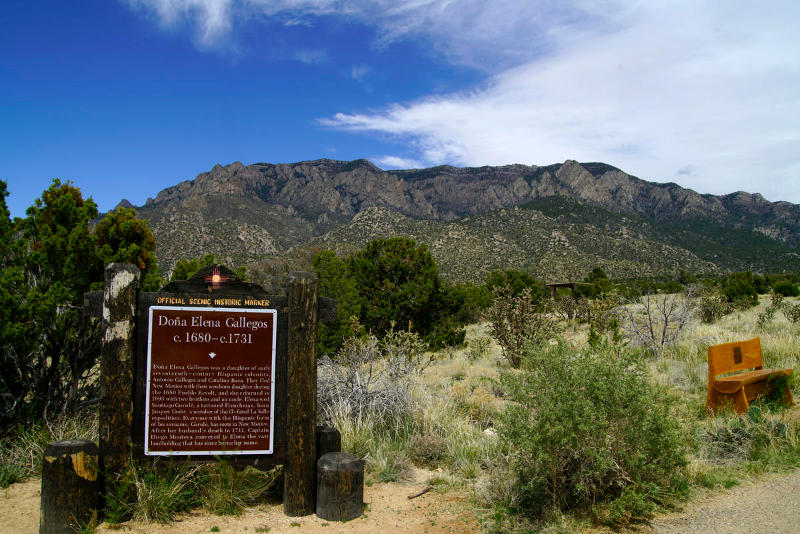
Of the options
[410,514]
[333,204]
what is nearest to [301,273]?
[410,514]

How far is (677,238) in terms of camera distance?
71938 mm

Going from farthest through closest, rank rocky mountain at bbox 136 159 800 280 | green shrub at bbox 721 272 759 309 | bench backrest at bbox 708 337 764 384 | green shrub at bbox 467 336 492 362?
1. rocky mountain at bbox 136 159 800 280
2. green shrub at bbox 721 272 759 309
3. green shrub at bbox 467 336 492 362
4. bench backrest at bbox 708 337 764 384

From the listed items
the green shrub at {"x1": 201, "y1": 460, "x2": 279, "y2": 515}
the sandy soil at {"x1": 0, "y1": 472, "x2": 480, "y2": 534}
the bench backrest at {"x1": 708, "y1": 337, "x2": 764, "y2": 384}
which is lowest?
the sandy soil at {"x1": 0, "y1": 472, "x2": 480, "y2": 534}

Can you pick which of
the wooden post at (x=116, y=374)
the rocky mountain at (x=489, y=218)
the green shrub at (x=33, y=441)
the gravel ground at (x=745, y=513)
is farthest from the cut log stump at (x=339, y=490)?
the rocky mountain at (x=489, y=218)

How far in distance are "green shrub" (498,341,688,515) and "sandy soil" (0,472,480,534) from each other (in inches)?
28.9

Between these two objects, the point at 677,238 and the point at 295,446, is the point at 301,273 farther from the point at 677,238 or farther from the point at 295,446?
the point at 677,238

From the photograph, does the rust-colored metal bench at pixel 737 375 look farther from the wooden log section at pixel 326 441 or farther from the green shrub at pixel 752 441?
the wooden log section at pixel 326 441

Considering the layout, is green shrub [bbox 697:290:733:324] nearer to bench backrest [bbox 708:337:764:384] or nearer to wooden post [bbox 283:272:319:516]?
bench backrest [bbox 708:337:764:384]

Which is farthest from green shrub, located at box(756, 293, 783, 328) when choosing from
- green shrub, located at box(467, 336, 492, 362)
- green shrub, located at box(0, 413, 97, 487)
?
green shrub, located at box(0, 413, 97, 487)

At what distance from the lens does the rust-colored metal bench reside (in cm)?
657

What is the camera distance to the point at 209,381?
484 centimetres

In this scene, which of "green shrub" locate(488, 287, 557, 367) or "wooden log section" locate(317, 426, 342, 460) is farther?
"green shrub" locate(488, 287, 557, 367)

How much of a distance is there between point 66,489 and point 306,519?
6.29ft

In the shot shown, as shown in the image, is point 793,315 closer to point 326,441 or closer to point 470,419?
point 470,419
